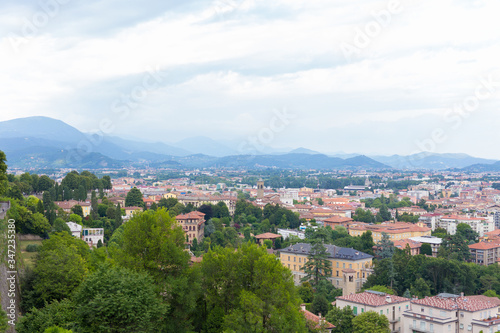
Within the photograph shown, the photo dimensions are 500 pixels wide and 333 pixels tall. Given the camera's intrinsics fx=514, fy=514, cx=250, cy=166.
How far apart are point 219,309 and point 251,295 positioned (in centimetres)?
121

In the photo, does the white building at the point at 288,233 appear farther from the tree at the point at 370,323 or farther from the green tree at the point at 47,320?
the green tree at the point at 47,320

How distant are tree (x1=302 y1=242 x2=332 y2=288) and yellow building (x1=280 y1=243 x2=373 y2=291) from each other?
2.11 ft

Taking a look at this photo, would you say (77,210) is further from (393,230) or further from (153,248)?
(393,230)

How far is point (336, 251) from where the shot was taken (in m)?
33.6

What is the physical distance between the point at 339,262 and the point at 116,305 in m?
22.8

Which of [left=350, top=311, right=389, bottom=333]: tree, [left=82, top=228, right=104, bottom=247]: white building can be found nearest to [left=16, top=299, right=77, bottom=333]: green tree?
[left=350, top=311, right=389, bottom=333]: tree

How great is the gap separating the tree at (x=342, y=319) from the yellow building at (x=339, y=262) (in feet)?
29.2

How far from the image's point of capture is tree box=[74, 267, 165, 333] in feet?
38.0

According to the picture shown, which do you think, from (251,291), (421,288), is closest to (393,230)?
(421,288)

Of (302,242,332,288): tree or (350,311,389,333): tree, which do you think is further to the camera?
(302,242,332,288): tree

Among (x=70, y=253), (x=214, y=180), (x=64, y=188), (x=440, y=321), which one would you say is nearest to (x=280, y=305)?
(x=70, y=253)

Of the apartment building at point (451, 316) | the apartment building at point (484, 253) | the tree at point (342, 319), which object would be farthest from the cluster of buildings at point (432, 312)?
the apartment building at point (484, 253)

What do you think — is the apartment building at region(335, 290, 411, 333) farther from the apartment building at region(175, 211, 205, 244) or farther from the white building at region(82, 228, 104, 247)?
the apartment building at region(175, 211, 205, 244)

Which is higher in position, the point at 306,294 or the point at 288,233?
the point at 288,233
